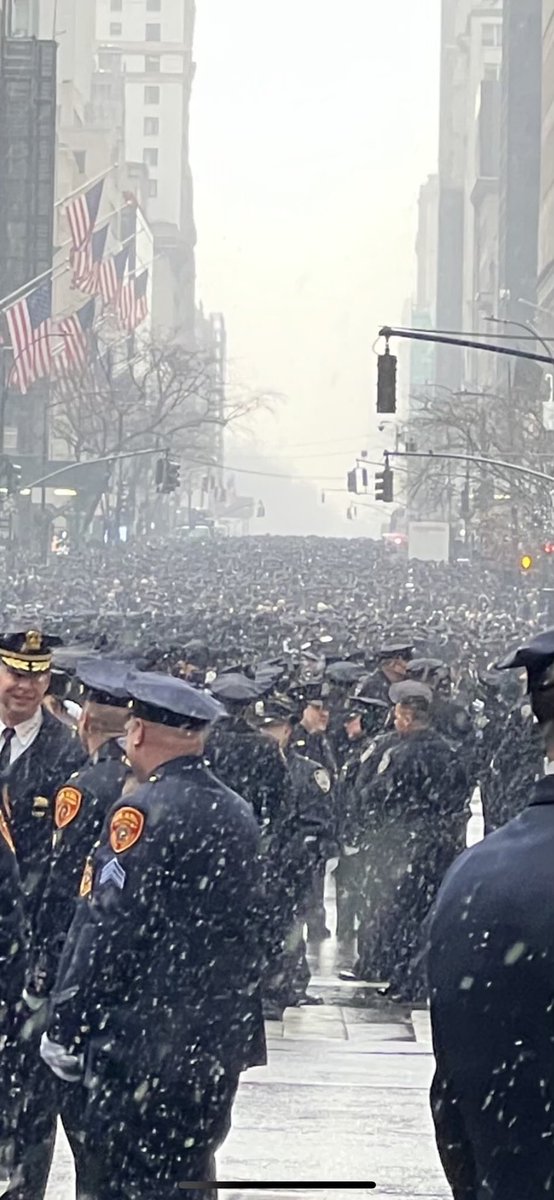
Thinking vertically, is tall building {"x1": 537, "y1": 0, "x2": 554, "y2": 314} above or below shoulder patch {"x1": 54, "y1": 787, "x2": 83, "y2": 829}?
above

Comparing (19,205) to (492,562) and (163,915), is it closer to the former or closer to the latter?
(492,562)

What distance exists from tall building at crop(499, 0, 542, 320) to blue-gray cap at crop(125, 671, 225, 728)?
492 ft

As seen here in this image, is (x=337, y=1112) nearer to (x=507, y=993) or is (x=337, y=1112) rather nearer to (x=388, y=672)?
(x=507, y=993)

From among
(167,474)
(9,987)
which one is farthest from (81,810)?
(167,474)

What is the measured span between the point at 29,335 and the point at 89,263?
28.4m

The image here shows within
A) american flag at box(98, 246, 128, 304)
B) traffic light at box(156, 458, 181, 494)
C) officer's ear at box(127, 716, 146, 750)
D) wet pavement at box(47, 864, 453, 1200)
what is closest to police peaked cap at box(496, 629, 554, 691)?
officer's ear at box(127, 716, 146, 750)

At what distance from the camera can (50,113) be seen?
288ft

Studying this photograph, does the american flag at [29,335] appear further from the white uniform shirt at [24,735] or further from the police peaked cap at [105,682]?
the police peaked cap at [105,682]

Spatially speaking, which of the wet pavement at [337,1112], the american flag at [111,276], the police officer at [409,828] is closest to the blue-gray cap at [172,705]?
the wet pavement at [337,1112]

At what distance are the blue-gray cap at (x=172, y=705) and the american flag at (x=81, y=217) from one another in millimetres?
71556

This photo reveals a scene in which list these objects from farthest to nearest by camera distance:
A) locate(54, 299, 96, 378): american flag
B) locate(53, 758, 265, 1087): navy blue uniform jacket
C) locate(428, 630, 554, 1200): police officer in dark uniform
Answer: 1. locate(54, 299, 96, 378): american flag
2. locate(53, 758, 265, 1087): navy blue uniform jacket
3. locate(428, 630, 554, 1200): police officer in dark uniform

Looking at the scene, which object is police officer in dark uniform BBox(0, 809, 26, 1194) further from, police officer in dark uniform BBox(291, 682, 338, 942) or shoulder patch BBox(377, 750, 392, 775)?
police officer in dark uniform BBox(291, 682, 338, 942)

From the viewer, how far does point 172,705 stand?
470 centimetres

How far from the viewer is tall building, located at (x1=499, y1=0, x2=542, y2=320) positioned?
154250 millimetres
